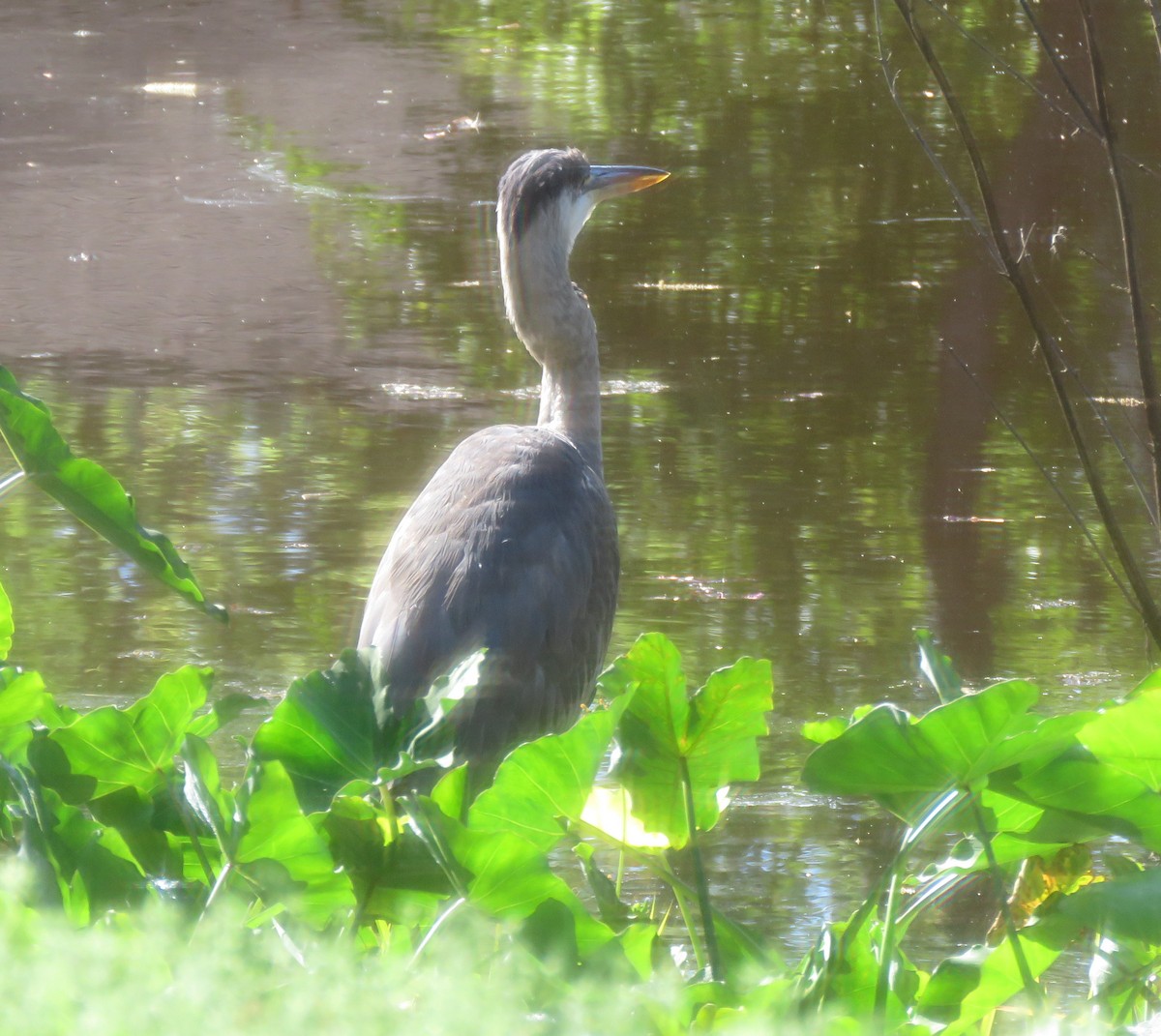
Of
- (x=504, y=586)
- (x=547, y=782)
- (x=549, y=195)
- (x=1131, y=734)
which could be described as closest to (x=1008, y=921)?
(x=1131, y=734)

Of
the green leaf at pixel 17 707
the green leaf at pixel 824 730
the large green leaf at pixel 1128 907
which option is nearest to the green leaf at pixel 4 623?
the green leaf at pixel 17 707

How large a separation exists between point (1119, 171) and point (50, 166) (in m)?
8.29

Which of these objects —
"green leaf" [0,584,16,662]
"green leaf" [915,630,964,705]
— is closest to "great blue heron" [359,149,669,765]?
"green leaf" [0,584,16,662]

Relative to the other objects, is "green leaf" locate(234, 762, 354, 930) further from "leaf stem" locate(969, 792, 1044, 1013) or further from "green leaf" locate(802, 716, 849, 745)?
"leaf stem" locate(969, 792, 1044, 1013)

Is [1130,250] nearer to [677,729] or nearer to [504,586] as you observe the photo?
[677,729]

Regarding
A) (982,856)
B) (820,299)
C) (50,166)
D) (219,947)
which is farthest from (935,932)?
(50,166)

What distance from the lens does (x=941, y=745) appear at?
1594mm

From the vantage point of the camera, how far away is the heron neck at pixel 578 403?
4.34 meters

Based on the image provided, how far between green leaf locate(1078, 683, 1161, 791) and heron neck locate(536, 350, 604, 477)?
2.69 m

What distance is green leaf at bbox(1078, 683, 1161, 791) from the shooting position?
1628 millimetres

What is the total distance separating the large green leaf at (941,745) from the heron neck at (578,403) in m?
2.68

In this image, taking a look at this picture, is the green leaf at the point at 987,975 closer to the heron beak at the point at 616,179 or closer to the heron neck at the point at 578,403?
the heron neck at the point at 578,403

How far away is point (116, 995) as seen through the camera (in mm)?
981

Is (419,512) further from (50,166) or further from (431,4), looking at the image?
(431,4)
